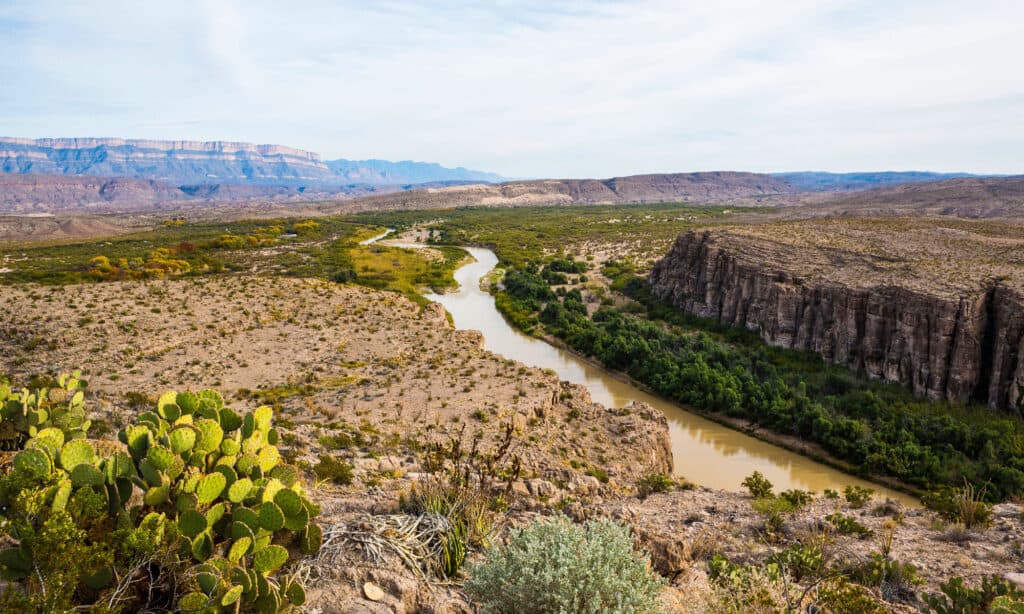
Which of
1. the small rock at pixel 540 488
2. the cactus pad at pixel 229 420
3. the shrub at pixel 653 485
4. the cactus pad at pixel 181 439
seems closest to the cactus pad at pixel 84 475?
the cactus pad at pixel 181 439

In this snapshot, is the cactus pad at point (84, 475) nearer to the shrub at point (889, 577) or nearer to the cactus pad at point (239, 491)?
the cactus pad at point (239, 491)

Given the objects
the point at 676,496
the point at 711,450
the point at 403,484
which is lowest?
the point at 711,450

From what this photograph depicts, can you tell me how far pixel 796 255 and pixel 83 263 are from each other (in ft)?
219

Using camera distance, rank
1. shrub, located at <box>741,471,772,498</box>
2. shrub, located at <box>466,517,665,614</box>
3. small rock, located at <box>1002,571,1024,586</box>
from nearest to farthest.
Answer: shrub, located at <box>466,517,665,614</box>
small rock, located at <box>1002,571,1024,586</box>
shrub, located at <box>741,471,772,498</box>

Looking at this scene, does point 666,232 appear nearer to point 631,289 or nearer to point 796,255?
point 631,289

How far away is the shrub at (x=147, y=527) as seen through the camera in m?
4.48

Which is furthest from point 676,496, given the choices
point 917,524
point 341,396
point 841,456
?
point 341,396

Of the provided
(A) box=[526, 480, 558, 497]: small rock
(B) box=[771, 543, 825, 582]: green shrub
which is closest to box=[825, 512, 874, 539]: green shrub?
(B) box=[771, 543, 825, 582]: green shrub

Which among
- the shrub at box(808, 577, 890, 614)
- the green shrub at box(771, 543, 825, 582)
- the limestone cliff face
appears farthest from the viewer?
the limestone cliff face

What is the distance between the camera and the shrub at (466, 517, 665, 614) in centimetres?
514

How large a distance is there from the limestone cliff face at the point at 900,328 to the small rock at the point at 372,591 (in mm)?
27754

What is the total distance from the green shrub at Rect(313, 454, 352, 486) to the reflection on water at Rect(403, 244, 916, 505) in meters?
14.4

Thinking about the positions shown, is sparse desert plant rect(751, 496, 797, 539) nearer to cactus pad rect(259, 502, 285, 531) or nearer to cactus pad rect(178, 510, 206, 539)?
cactus pad rect(259, 502, 285, 531)

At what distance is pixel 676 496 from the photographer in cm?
1445
